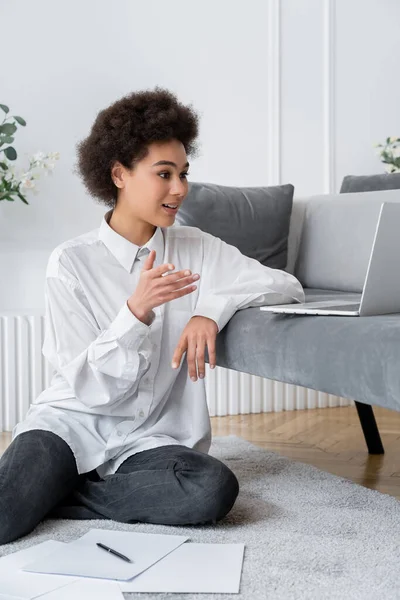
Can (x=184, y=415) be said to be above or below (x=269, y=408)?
above

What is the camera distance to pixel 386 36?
4180mm

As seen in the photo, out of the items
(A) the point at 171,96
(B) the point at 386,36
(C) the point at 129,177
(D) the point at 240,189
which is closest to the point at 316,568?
(C) the point at 129,177

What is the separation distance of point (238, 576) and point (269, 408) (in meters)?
2.16

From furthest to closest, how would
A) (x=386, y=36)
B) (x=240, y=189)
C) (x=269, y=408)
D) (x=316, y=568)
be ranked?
(x=386, y=36), (x=269, y=408), (x=240, y=189), (x=316, y=568)

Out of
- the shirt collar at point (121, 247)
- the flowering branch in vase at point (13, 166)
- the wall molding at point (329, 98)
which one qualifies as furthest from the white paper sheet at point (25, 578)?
the wall molding at point (329, 98)

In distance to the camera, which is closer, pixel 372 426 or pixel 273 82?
pixel 372 426

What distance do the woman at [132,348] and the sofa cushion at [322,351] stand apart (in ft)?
0.25

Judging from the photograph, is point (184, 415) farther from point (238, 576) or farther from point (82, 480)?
point (238, 576)

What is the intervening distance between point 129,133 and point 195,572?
3.30ft

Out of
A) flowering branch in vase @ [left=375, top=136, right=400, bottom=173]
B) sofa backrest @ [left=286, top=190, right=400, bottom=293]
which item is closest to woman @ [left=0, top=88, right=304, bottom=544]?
sofa backrest @ [left=286, top=190, right=400, bottom=293]

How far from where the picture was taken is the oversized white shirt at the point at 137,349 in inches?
75.7

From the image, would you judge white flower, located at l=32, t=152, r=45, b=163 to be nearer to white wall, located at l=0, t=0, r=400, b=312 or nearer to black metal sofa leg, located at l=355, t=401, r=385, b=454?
white wall, located at l=0, t=0, r=400, b=312

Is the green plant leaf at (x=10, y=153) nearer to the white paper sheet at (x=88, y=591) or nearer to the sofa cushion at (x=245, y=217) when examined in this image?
the sofa cushion at (x=245, y=217)

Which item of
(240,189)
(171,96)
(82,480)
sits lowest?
(82,480)
